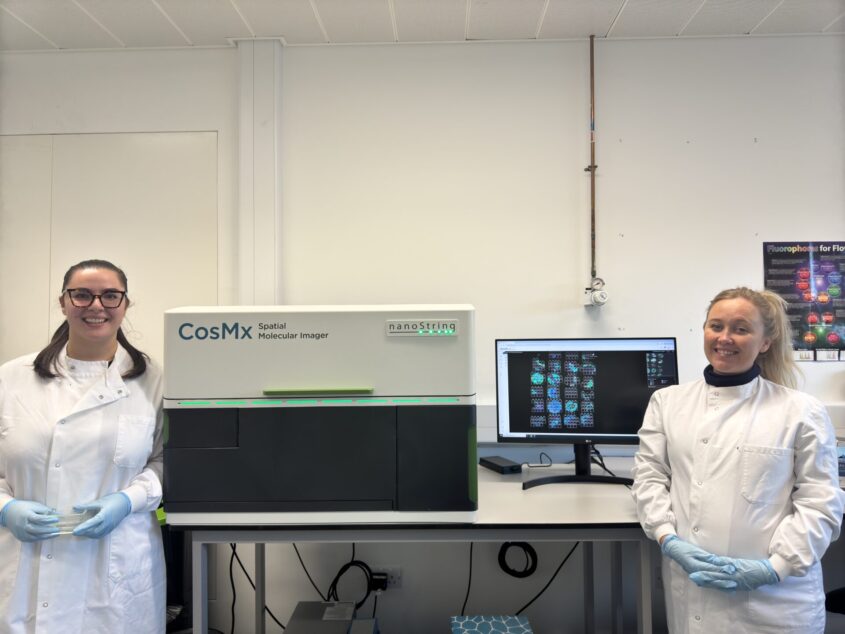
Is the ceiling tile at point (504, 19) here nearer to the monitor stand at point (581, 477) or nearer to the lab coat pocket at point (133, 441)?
the monitor stand at point (581, 477)

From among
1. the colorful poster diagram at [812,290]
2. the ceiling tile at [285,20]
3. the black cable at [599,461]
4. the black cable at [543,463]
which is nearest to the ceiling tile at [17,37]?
the ceiling tile at [285,20]

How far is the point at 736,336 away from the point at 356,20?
1781 millimetres

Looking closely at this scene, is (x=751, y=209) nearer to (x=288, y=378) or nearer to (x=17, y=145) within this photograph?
(x=288, y=378)

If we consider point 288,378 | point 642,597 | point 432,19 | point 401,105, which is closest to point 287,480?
point 288,378

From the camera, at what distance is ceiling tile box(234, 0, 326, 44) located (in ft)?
6.58

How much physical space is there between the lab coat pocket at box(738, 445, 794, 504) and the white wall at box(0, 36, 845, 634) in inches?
40.1

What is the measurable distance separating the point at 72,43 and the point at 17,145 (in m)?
0.50

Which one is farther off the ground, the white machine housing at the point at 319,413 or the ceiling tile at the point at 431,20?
the ceiling tile at the point at 431,20

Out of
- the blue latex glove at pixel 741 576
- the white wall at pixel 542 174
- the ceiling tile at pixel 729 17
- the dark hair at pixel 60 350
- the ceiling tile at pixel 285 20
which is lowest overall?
the blue latex glove at pixel 741 576

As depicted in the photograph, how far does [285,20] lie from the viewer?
6.91 feet

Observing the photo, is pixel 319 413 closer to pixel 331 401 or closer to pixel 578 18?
pixel 331 401

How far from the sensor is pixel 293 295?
2.27 meters

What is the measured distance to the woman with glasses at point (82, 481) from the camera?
128cm

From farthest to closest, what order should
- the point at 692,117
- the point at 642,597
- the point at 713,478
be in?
the point at 692,117 < the point at 642,597 < the point at 713,478
